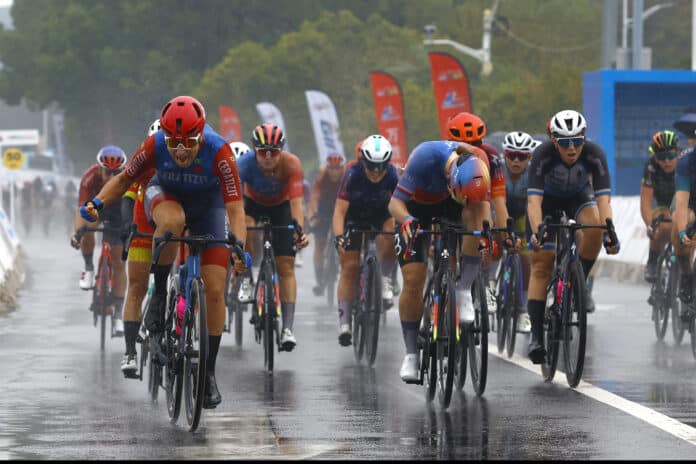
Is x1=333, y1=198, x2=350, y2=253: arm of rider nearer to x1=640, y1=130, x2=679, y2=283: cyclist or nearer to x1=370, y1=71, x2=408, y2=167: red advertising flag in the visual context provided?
x1=640, y1=130, x2=679, y2=283: cyclist

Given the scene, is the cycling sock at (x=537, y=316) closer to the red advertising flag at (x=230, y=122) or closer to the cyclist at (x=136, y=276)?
the cyclist at (x=136, y=276)

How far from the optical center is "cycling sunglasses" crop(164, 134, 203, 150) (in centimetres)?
1027

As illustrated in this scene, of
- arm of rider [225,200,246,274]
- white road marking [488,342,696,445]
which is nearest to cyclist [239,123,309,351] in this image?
white road marking [488,342,696,445]

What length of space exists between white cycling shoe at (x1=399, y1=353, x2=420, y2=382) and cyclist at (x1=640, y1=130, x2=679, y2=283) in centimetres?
564

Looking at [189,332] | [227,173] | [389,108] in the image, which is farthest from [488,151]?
[389,108]

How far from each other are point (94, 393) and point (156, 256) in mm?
1985

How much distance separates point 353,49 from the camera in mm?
78750

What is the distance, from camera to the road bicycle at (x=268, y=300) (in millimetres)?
13703

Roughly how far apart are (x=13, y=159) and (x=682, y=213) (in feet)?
127

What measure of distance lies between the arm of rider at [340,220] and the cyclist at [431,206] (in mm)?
2496

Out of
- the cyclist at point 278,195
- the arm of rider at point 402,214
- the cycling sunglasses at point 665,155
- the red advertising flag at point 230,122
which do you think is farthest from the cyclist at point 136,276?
the red advertising flag at point 230,122

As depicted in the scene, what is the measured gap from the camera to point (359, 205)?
48.8 ft

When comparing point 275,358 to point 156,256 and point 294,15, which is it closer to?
point 156,256

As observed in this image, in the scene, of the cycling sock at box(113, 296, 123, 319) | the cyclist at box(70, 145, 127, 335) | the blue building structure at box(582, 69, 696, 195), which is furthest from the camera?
the blue building structure at box(582, 69, 696, 195)
